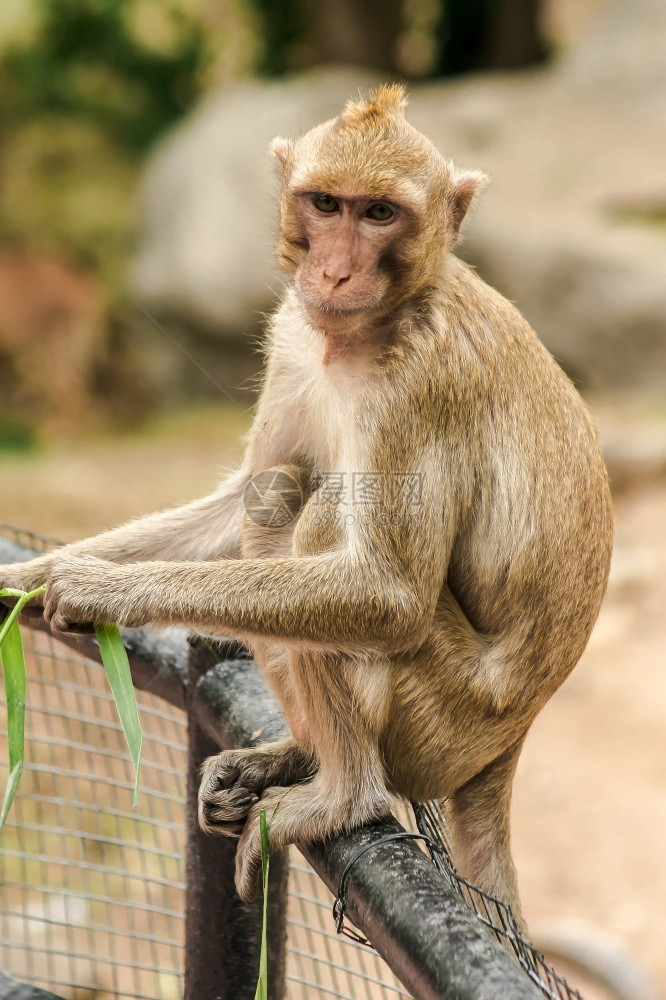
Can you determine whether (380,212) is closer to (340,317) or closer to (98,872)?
(340,317)

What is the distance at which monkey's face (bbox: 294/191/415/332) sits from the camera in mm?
3322

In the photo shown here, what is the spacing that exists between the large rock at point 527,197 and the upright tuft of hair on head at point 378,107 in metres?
9.03

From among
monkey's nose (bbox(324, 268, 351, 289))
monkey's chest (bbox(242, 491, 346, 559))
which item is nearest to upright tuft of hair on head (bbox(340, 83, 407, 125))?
monkey's nose (bbox(324, 268, 351, 289))

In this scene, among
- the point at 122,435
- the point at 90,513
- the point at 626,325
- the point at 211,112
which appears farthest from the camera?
the point at 211,112

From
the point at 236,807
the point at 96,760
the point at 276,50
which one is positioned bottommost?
the point at 236,807

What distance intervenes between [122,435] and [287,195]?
11123 millimetres

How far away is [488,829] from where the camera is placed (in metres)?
3.55

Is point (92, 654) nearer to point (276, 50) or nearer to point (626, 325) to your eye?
point (626, 325)

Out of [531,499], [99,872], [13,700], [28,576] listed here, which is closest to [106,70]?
[99,872]

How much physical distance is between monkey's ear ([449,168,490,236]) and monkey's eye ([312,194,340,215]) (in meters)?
0.40

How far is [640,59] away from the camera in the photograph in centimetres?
1608

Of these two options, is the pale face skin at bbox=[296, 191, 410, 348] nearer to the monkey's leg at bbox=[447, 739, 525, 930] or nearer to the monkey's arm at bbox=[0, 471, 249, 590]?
the monkey's arm at bbox=[0, 471, 249, 590]

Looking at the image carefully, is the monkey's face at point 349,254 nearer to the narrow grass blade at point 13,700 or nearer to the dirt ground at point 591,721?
the narrow grass blade at point 13,700

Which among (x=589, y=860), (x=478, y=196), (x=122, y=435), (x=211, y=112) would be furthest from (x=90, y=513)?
(x=478, y=196)
